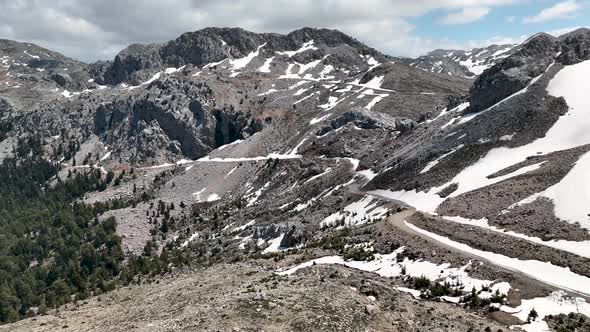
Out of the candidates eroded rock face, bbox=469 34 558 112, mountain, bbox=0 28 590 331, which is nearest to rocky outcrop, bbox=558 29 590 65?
mountain, bbox=0 28 590 331

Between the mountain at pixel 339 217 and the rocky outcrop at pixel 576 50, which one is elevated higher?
the rocky outcrop at pixel 576 50

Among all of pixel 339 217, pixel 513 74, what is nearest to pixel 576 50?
pixel 513 74

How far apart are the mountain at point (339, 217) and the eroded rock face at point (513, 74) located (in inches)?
19.9

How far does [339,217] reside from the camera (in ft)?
263

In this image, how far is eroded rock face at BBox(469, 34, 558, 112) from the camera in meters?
97.0

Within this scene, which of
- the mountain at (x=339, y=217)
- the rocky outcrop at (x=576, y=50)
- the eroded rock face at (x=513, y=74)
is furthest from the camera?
the rocky outcrop at (x=576, y=50)

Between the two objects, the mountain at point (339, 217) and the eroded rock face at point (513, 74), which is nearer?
the mountain at point (339, 217)

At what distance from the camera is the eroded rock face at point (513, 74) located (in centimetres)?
9700

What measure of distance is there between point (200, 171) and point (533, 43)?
354 ft

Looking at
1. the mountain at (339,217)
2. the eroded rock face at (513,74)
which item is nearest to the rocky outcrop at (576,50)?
the mountain at (339,217)

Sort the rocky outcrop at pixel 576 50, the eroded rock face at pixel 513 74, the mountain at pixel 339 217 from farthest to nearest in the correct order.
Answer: the rocky outcrop at pixel 576 50, the eroded rock face at pixel 513 74, the mountain at pixel 339 217

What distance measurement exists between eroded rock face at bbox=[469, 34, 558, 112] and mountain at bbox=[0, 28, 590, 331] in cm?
51

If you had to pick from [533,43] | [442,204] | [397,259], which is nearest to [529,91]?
[533,43]

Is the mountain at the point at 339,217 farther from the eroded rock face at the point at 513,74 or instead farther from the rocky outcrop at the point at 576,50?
the eroded rock face at the point at 513,74
